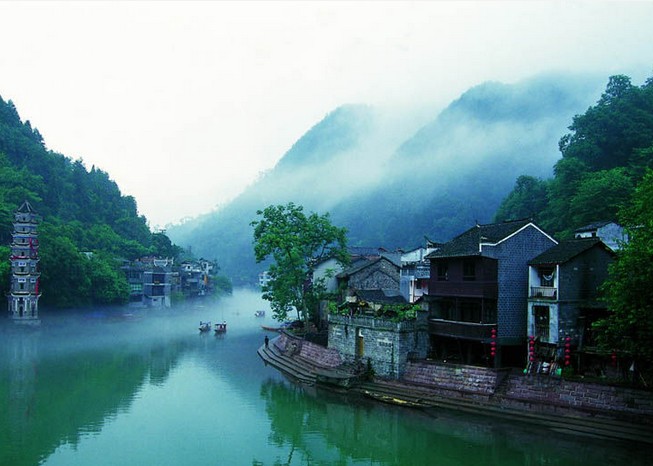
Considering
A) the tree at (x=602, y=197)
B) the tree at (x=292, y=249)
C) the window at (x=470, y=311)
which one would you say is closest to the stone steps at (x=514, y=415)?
the window at (x=470, y=311)

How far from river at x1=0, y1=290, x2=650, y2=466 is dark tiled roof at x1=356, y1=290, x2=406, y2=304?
27.6ft

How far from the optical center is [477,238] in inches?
1172

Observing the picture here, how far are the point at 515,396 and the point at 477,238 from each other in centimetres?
836

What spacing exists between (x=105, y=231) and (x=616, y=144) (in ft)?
251

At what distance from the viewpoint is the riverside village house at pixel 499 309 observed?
87.0 ft

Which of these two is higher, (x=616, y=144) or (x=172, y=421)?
(x=616, y=144)

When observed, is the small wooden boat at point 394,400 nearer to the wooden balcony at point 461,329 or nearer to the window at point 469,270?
the wooden balcony at point 461,329

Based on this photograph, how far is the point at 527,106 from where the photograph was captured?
542 feet

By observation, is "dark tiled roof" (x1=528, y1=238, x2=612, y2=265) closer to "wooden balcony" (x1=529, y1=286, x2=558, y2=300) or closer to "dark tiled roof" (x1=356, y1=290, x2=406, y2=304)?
"wooden balcony" (x1=529, y1=286, x2=558, y2=300)

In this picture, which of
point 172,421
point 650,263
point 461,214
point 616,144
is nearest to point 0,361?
point 172,421

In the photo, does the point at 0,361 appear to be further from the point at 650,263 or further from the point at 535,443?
the point at 650,263

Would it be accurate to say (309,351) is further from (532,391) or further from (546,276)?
(546,276)

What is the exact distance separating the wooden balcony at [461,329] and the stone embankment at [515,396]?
169 cm

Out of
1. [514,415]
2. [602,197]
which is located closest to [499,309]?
[514,415]
